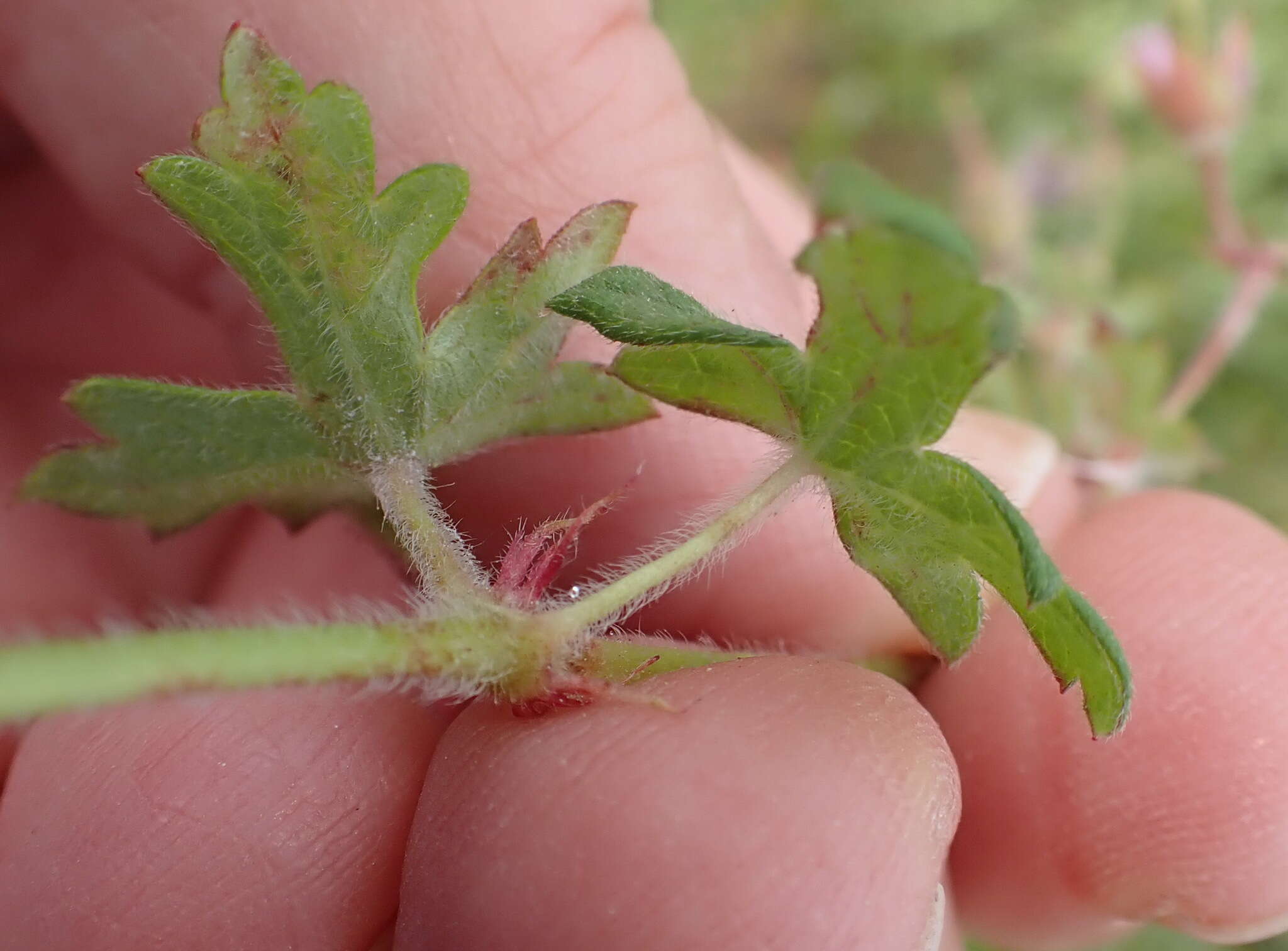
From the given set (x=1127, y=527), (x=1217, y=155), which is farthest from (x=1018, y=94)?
(x=1127, y=527)

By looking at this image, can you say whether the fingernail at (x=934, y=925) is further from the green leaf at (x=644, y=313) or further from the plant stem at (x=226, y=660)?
the green leaf at (x=644, y=313)

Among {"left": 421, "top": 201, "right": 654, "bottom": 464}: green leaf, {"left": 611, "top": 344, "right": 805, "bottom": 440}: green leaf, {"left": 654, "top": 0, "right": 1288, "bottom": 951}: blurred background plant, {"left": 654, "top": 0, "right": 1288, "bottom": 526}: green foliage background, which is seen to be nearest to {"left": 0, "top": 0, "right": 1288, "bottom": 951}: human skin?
{"left": 611, "top": 344, "right": 805, "bottom": 440}: green leaf

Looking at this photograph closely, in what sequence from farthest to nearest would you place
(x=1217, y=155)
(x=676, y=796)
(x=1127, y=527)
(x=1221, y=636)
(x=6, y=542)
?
(x=1217, y=155), (x=6, y=542), (x=1127, y=527), (x=1221, y=636), (x=676, y=796)

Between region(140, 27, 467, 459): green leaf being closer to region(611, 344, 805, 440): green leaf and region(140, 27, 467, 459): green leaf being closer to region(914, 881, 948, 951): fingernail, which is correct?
region(611, 344, 805, 440): green leaf

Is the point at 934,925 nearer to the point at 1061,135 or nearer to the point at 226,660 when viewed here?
the point at 226,660

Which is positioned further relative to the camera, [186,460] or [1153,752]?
[1153,752]

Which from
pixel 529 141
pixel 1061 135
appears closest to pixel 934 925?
pixel 529 141

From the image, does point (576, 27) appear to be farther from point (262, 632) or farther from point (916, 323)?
point (262, 632)
